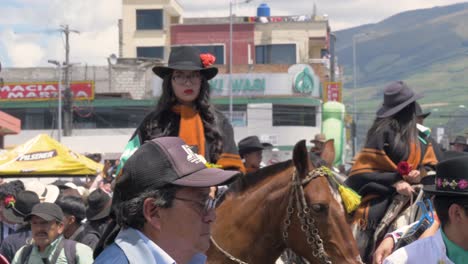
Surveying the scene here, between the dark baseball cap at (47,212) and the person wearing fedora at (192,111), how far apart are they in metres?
1.95

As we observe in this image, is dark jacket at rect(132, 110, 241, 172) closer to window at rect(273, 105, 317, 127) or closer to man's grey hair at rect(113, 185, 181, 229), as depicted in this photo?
man's grey hair at rect(113, 185, 181, 229)

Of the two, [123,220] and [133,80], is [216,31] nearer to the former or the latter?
[133,80]

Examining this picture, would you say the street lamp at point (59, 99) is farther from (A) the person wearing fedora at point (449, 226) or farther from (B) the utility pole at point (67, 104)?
(A) the person wearing fedora at point (449, 226)

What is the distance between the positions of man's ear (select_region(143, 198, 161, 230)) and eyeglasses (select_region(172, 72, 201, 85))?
3.69 metres

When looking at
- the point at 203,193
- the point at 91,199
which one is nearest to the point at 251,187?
the point at 203,193

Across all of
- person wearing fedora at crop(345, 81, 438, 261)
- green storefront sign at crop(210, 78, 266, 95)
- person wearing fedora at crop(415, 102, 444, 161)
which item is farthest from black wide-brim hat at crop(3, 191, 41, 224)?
green storefront sign at crop(210, 78, 266, 95)

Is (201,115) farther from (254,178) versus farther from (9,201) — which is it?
(9,201)

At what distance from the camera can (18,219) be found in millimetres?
10719

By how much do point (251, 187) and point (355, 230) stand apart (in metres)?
2.15

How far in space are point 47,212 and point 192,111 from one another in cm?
219

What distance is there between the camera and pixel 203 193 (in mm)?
3764

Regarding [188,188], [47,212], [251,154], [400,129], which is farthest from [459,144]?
[188,188]

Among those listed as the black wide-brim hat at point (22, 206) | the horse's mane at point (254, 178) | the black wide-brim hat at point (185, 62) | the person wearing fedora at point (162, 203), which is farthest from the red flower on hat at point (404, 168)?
the person wearing fedora at point (162, 203)

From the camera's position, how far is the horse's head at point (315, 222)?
260 inches
